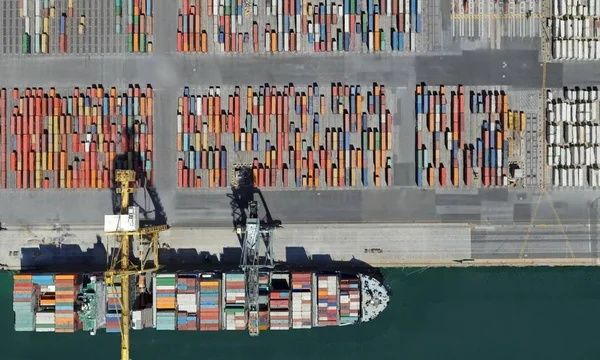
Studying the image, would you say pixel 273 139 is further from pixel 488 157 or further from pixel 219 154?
pixel 488 157

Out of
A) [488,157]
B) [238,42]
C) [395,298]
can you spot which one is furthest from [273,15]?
[395,298]

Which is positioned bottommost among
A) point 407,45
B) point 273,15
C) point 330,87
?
point 330,87

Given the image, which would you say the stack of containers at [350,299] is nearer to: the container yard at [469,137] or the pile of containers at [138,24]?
the container yard at [469,137]

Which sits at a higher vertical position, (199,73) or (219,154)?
(199,73)

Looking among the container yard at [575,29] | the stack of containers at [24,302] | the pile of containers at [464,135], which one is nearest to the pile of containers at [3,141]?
the stack of containers at [24,302]

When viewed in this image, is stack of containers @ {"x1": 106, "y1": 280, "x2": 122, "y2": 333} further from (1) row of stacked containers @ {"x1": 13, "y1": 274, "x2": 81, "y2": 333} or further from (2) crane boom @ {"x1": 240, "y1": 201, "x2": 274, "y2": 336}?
(2) crane boom @ {"x1": 240, "y1": 201, "x2": 274, "y2": 336}

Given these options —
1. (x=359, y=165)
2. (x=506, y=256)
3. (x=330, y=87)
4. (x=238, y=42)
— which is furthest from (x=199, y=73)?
(x=506, y=256)
